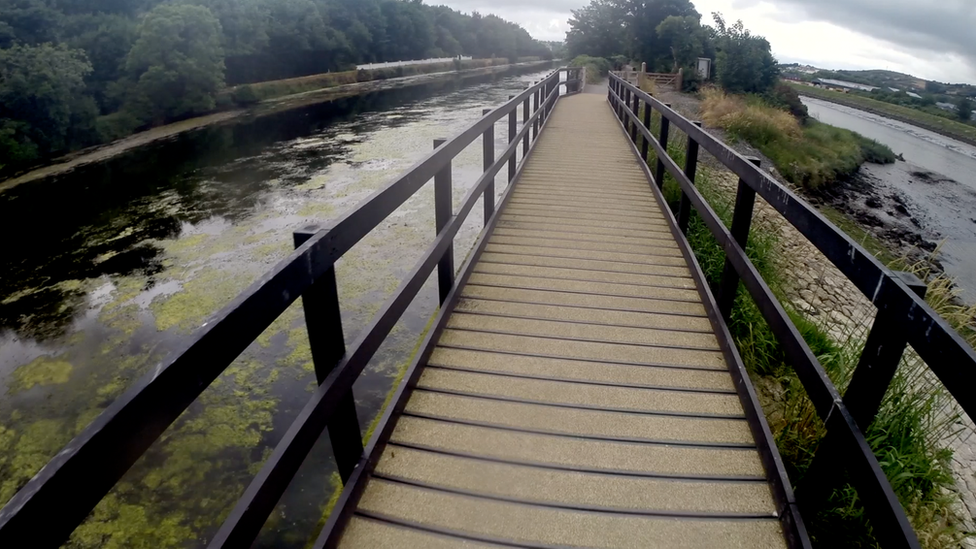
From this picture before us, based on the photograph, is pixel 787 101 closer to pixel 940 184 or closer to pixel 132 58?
pixel 940 184

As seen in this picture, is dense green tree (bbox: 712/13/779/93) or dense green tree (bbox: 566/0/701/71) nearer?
dense green tree (bbox: 712/13/779/93)

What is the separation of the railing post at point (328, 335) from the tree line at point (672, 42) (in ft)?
99.0

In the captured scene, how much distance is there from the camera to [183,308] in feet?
26.1

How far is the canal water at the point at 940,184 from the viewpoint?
543 inches

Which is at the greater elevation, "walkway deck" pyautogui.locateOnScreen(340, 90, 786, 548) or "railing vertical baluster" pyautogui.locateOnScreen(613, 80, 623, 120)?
"railing vertical baluster" pyautogui.locateOnScreen(613, 80, 623, 120)

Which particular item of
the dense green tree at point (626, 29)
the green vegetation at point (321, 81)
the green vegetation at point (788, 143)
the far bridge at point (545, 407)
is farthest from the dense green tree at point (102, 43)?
the far bridge at point (545, 407)

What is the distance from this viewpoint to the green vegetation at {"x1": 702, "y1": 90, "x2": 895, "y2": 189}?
1628 centimetres

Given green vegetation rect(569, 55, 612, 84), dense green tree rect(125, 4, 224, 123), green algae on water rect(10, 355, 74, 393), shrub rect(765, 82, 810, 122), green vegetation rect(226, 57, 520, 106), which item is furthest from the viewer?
green vegetation rect(226, 57, 520, 106)

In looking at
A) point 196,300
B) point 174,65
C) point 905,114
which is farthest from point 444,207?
point 905,114

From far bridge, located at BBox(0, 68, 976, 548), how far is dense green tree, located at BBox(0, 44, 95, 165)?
24.6 meters

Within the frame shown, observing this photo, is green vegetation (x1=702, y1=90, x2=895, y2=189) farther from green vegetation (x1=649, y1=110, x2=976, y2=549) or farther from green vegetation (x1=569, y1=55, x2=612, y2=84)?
green vegetation (x1=649, y1=110, x2=976, y2=549)

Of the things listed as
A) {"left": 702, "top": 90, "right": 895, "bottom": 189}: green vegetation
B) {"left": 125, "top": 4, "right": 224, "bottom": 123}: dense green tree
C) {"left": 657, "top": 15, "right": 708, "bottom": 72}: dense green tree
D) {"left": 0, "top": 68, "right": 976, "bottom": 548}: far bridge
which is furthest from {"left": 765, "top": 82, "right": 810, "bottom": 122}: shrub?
{"left": 125, "top": 4, "right": 224, "bottom": 123}: dense green tree

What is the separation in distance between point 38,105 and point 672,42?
3515 cm

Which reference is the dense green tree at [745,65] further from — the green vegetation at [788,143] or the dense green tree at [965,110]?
the dense green tree at [965,110]
